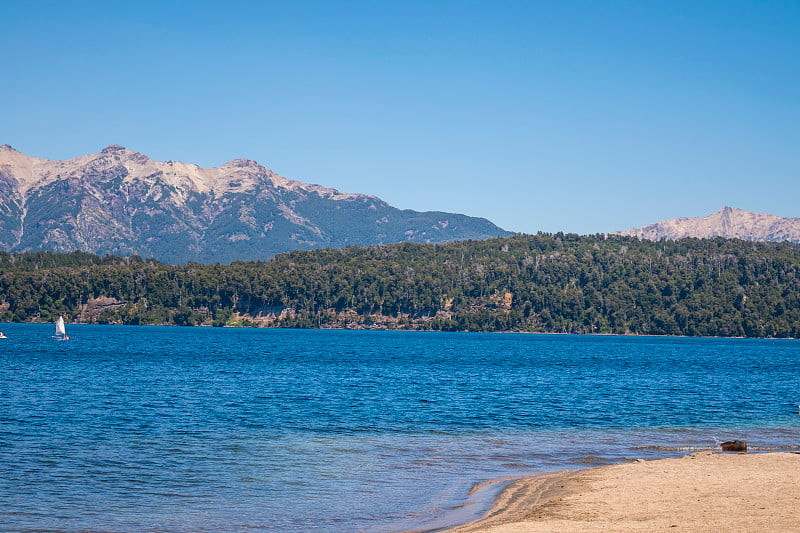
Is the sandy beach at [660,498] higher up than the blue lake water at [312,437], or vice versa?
the sandy beach at [660,498]

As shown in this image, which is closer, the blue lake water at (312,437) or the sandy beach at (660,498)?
the sandy beach at (660,498)

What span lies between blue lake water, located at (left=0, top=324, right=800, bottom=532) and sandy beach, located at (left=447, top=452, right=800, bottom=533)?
7.60 ft

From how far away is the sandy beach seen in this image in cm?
2512

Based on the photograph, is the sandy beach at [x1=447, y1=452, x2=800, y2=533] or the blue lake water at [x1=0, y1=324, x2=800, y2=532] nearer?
the sandy beach at [x1=447, y1=452, x2=800, y2=533]

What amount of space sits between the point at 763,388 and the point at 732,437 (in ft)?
153

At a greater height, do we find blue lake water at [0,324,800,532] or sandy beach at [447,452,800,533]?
sandy beach at [447,452,800,533]

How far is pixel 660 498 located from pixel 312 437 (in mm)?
23778

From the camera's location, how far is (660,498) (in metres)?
29.2

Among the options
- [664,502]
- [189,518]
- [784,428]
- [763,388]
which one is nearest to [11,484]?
[189,518]

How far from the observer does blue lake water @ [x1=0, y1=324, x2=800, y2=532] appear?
103 ft

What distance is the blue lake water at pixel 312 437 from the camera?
31.2 meters

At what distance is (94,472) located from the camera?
36.6 meters

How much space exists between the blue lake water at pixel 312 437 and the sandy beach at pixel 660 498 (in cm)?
232

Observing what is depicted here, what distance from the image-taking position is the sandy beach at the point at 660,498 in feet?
82.4
